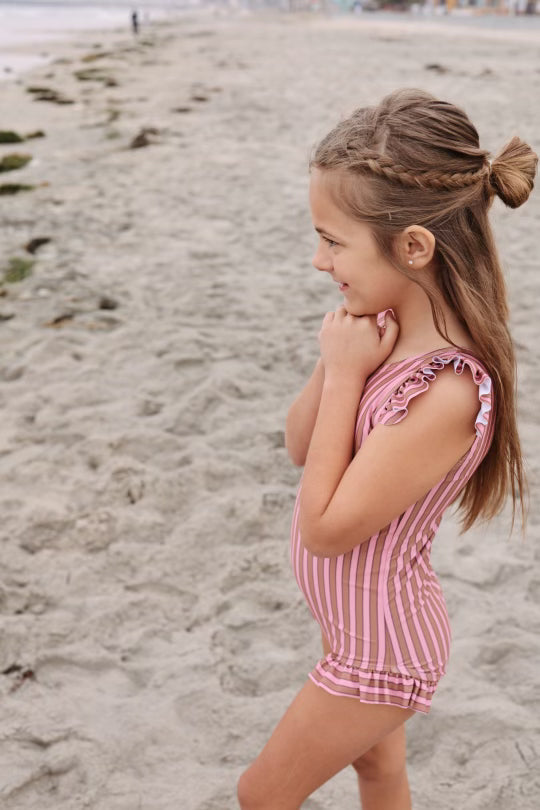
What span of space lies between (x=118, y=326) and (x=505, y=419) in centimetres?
372

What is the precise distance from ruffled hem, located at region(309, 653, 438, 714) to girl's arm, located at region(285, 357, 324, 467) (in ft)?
1.40

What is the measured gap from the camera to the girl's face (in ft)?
4.57

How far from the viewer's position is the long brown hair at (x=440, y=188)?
134 cm

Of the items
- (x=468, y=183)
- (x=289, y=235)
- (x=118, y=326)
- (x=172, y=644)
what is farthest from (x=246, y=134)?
(x=468, y=183)

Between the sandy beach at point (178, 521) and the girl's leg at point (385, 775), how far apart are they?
0.44 meters

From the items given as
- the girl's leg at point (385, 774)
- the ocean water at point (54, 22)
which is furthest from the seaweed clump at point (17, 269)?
the ocean water at point (54, 22)

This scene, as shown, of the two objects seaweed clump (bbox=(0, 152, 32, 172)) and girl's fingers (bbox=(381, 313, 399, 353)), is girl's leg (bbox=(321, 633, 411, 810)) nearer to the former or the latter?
girl's fingers (bbox=(381, 313, 399, 353))

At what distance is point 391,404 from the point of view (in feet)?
4.43

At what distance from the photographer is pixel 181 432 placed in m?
3.86

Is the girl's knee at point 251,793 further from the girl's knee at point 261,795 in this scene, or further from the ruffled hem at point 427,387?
the ruffled hem at point 427,387

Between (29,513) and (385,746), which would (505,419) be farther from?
(29,513)

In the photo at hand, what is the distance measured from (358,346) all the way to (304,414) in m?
0.23

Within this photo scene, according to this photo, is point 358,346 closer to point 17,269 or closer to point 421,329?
point 421,329

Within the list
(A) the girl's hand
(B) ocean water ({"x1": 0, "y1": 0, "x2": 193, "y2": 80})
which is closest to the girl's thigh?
(A) the girl's hand
